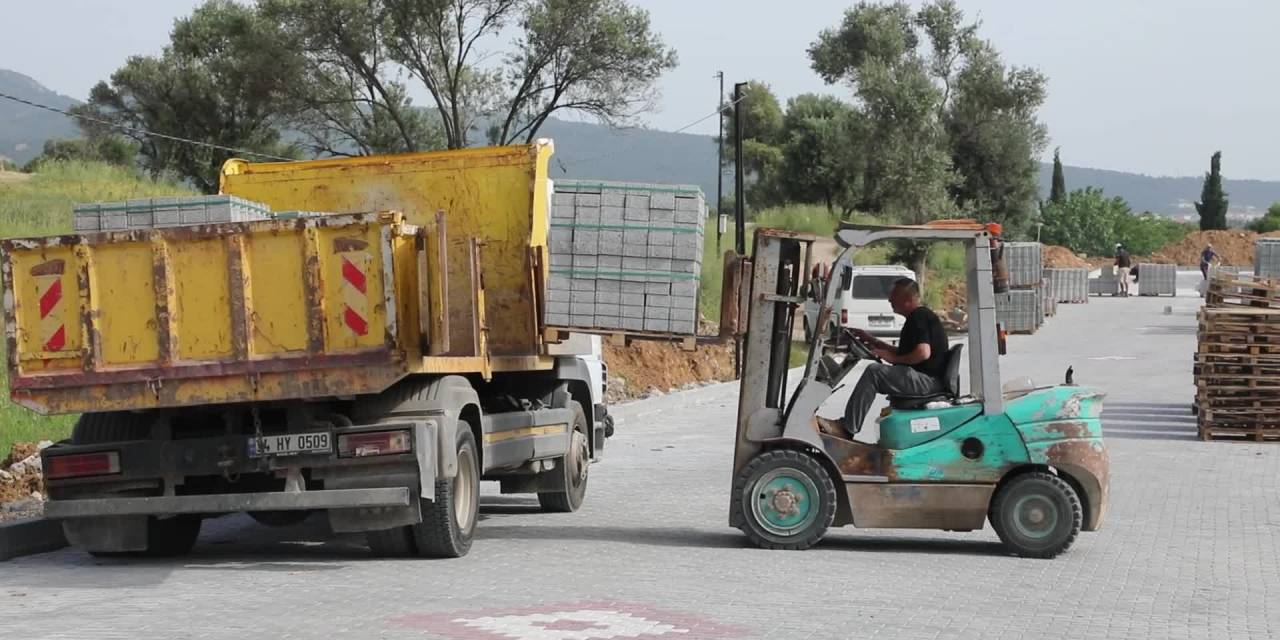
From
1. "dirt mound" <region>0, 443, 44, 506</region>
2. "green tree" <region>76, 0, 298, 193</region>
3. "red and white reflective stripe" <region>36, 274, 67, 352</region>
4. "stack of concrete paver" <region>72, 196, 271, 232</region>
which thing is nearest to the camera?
"red and white reflective stripe" <region>36, 274, 67, 352</region>

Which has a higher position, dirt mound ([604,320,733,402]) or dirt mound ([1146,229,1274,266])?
dirt mound ([1146,229,1274,266])

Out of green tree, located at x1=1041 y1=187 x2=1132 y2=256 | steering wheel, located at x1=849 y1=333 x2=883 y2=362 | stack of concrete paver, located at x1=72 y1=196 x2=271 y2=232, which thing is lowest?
steering wheel, located at x1=849 y1=333 x2=883 y2=362

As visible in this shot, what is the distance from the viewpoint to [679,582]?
9953 mm

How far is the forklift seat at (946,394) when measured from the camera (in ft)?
37.0

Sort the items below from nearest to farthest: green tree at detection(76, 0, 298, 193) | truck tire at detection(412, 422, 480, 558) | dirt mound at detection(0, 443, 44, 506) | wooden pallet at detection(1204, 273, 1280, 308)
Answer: truck tire at detection(412, 422, 480, 558), dirt mound at detection(0, 443, 44, 506), wooden pallet at detection(1204, 273, 1280, 308), green tree at detection(76, 0, 298, 193)

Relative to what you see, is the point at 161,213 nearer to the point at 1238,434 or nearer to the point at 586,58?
the point at 1238,434

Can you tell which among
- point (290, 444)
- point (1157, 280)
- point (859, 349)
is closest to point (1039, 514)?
point (859, 349)

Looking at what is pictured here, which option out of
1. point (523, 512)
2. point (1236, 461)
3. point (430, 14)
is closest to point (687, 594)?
point (523, 512)

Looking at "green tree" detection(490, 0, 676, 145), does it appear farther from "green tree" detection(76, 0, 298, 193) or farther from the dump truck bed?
the dump truck bed

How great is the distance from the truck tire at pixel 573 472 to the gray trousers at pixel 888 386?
11.0ft

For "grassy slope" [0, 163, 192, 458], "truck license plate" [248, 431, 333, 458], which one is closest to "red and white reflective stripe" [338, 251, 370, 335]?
"truck license plate" [248, 431, 333, 458]

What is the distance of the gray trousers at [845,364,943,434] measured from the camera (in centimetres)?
1123

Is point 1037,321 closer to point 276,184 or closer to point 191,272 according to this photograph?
point 276,184

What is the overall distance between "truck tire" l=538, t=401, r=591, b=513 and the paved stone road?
0.67 feet
